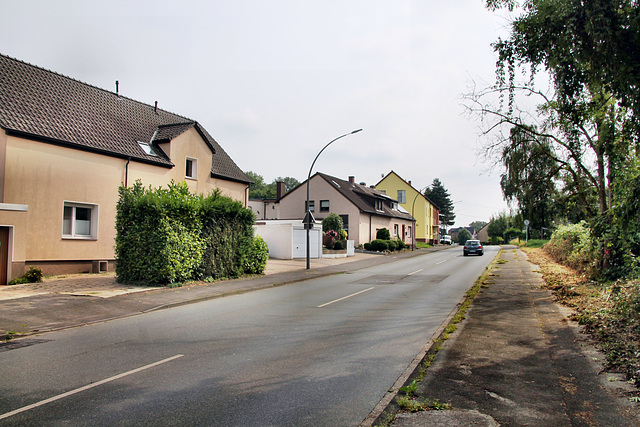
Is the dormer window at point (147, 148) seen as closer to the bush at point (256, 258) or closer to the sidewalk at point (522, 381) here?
the bush at point (256, 258)

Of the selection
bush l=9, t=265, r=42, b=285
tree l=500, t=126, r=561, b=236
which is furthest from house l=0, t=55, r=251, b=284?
tree l=500, t=126, r=561, b=236

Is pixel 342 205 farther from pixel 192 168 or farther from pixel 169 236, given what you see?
pixel 169 236

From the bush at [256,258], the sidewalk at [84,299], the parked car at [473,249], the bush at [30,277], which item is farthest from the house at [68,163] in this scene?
the parked car at [473,249]

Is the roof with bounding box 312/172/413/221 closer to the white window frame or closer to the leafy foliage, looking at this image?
the leafy foliage

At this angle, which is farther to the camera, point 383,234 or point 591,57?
point 383,234

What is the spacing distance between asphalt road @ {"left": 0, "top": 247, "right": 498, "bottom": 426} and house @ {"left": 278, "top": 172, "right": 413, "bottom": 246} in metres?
34.2

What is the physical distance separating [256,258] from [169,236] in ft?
17.4

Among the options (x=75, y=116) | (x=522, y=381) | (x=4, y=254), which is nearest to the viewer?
(x=522, y=381)

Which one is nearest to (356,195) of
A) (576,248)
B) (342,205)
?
(342,205)

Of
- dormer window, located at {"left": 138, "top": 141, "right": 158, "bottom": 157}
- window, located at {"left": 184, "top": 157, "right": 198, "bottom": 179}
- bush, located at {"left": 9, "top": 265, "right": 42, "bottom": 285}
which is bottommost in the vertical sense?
bush, located at {"left": 9, "top": 265, "right": 42, "bottom": 285}

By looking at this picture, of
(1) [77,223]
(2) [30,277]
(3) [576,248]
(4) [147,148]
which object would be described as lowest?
(2) [30,277]

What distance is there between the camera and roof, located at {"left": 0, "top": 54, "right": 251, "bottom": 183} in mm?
16188

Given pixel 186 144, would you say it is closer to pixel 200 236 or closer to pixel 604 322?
pixel 200 236

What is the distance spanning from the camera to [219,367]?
573 centimetres
